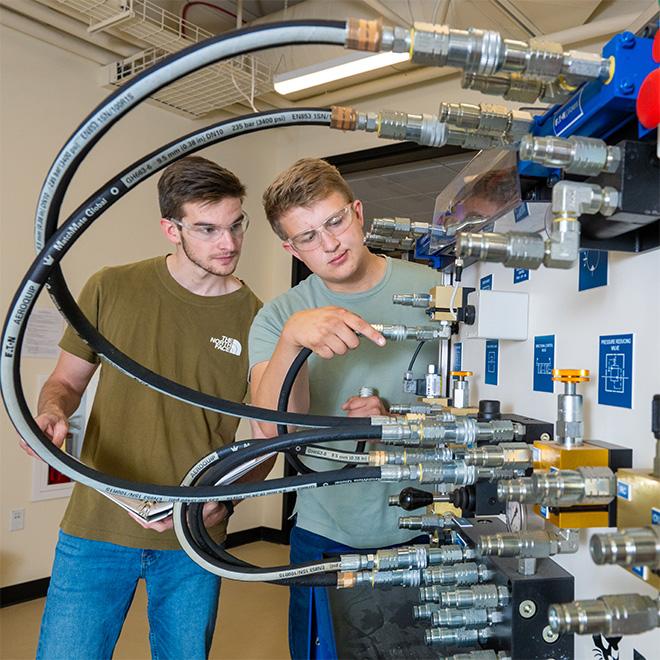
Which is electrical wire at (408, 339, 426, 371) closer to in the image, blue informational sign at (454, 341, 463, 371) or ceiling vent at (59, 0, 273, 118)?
blue informational sign at (454, 341, 463, 371)

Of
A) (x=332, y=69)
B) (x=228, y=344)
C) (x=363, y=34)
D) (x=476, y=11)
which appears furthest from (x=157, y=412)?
(x=476, y=11)

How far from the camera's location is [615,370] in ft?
1.78

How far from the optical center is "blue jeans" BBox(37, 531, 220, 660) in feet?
3.99

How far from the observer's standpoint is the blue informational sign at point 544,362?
2.22ft

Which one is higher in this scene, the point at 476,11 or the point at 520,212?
the point at 476,11

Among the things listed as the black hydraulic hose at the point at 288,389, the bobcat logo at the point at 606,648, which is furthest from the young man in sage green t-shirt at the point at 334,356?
the bobcat logo at the point at 606,648

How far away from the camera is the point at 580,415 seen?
1.78ft

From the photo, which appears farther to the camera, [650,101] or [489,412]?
[489,412]

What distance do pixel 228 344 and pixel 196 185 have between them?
0.38 m

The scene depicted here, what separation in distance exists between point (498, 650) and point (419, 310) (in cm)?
67

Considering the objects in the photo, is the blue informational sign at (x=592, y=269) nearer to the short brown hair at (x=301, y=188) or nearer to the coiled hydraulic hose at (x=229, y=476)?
the coiled hydraulic hose at (x=229, y=476)

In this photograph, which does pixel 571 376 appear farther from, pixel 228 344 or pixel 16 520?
pixel 16 520

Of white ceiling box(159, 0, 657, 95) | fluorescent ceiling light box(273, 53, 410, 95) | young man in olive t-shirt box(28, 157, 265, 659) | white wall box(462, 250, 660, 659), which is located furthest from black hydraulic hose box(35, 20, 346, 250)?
fluorescent ceiling light box(273, 53, 410, 95)

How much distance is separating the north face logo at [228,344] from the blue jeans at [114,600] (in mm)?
457
